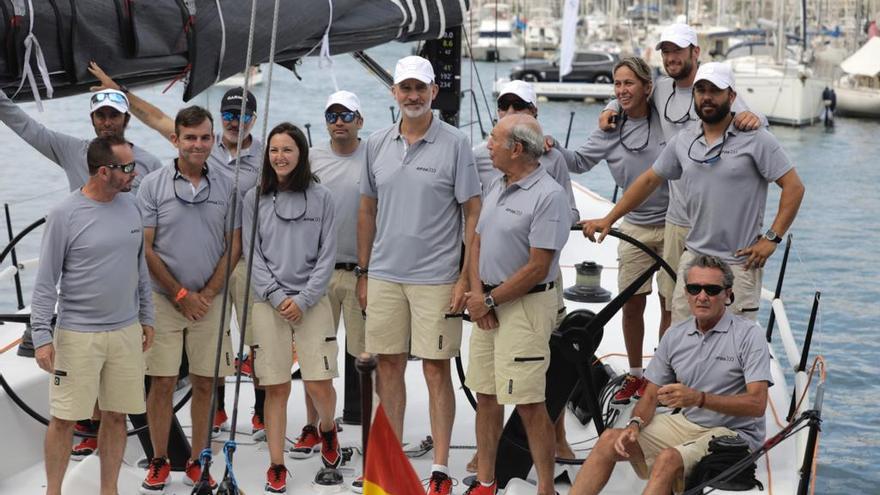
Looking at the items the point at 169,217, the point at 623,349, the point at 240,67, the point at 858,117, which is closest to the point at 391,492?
the point at 169,217

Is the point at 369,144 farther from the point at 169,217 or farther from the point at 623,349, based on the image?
the point at 623,349

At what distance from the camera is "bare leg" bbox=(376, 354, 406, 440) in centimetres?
509

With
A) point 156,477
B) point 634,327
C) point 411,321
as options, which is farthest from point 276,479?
point 634,327

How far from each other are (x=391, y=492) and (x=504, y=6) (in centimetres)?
6853

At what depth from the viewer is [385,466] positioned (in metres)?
3.48

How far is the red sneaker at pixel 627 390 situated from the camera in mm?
5461

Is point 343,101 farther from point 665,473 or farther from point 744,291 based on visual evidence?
point 665,473

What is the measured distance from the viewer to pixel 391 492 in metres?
3.53

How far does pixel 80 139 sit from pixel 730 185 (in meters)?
2.67

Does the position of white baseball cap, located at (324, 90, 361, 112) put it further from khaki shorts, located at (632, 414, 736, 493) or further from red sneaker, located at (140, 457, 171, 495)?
khaki shorts, located at (632, 414, 736, 493)

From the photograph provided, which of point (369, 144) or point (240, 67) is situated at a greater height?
point (240, 67)

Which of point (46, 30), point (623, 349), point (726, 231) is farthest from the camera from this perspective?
point (623, 349)

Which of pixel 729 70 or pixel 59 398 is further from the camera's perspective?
pixel 729 70

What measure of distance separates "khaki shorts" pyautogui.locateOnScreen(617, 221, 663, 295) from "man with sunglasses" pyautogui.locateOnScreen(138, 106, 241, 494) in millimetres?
1787
